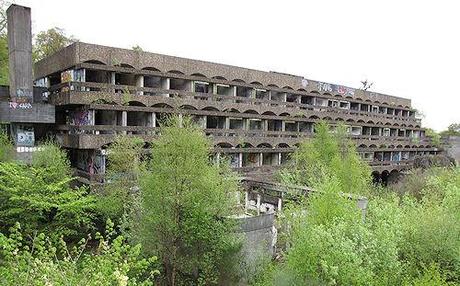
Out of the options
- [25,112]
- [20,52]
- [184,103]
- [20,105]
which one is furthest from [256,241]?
[20,52]

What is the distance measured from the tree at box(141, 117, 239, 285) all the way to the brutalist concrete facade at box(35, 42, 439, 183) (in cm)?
1217

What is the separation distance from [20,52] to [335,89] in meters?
36.1

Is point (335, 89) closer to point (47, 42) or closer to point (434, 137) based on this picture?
point (434, 137)

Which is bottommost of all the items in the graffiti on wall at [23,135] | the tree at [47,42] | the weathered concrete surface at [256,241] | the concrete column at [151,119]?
the weathered concrete surface at [256,241]

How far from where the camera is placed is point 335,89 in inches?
1982

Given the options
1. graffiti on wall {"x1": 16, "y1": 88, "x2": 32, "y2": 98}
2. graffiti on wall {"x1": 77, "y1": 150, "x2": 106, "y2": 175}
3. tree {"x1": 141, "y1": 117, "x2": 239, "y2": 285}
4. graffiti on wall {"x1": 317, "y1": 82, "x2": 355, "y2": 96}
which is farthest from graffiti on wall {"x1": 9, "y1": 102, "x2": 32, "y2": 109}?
graffiti on wall {"x1": 317, "y1": 82, "x2": 355, "y2": 96}

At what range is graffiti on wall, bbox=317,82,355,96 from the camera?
48.4 m

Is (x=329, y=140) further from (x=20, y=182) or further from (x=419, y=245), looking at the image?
(x=20, y=182)

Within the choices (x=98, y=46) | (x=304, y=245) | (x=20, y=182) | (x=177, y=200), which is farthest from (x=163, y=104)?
(x=304, y=245)

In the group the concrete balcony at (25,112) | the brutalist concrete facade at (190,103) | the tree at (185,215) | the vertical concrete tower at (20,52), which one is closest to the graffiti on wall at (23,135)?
the concrete balcony at (25,112)

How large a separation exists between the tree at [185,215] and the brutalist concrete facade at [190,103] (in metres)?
12.2

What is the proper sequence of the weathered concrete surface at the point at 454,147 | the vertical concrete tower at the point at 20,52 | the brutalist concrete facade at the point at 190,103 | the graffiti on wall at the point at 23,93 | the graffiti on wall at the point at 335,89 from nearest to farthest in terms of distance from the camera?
the vertical concrete tower at the point at 20,52
the graffiti on wall at the point at 23,93
the brutalist concrete facade at the point at 190,103
the graffiti on wall at the point at 335,89
the weathered concrete surface at the point at 454,147

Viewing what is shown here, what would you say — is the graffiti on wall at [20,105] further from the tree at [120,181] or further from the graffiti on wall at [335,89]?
the graffiti on wall at [335,89]

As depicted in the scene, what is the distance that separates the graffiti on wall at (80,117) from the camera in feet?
96.5
